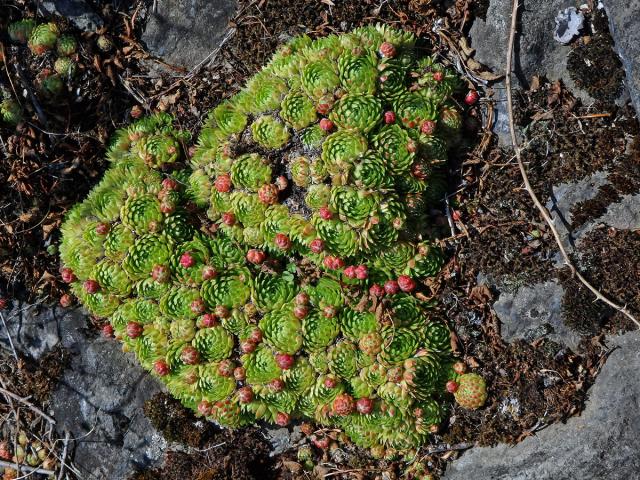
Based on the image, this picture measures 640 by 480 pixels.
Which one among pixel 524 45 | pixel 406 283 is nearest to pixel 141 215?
pixel 406 283

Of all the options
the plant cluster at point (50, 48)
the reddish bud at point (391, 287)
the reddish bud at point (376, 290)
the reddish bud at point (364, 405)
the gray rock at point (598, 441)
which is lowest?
the gray rock at point (598, 441)

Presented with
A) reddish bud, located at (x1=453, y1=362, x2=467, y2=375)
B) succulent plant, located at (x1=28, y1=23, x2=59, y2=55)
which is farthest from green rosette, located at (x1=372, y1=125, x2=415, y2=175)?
succulent plant, located at (x1=28, y1=23, x2=59, y2=55)

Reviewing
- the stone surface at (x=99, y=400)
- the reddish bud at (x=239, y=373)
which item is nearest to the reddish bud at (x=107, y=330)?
the stone surface at (x=99, y=400)

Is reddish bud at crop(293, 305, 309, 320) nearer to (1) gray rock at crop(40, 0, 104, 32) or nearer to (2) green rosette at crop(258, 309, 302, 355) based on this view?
(2) green rosette at crop(258, 309, 302, 355)

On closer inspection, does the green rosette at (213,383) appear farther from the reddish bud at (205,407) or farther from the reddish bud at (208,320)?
the reddish bud at (208,320)

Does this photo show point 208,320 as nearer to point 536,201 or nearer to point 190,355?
point 190,355

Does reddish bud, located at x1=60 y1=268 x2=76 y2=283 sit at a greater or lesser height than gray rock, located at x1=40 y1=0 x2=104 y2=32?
lesser
